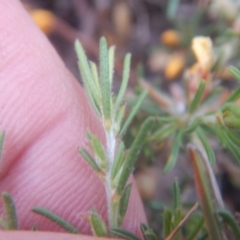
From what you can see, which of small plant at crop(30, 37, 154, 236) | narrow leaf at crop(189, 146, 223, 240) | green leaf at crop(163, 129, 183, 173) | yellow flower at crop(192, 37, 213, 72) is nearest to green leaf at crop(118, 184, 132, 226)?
small plant at crop(30, 37, 154, 236)

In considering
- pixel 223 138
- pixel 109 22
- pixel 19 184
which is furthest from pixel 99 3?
pixel 223 138

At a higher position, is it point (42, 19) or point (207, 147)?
point (42, 19)

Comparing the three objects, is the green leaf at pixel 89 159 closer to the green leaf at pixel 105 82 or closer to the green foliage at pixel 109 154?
the green foliage at pixel 109 154

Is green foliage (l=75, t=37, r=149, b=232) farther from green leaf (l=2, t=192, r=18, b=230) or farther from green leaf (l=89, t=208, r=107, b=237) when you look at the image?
green leaf (l=2, t=192, r=18, b=230)

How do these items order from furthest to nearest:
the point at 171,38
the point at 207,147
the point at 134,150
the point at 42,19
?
the point at 42,19 → the point at 171,38 → the point at 207,147 → the point at 134,150

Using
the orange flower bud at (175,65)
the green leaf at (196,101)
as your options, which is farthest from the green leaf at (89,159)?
the orange flower bud at (175,65)

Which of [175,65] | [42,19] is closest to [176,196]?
[175,65]

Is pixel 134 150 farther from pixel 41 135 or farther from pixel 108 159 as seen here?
pixel 41 135
